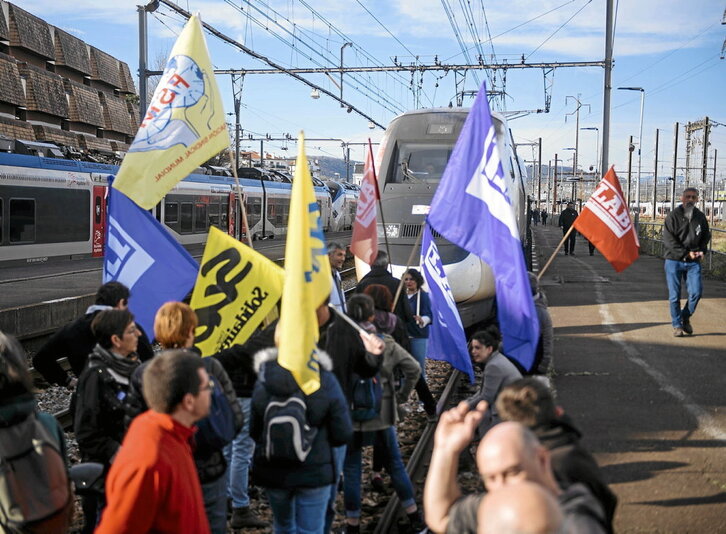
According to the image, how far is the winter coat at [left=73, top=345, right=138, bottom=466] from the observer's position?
14.2 ft

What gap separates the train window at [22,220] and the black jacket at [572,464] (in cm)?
1819

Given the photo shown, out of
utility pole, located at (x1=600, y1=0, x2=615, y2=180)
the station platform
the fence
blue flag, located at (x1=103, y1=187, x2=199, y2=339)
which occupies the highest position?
utility pole, located at (x1=600, y1=0, x2=615, y2=180)

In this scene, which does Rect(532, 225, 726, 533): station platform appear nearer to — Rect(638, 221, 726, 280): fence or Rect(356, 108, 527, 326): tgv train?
Rect(356, 108, 527, 326): tgv train

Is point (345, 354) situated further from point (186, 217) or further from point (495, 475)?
point (186, 217)

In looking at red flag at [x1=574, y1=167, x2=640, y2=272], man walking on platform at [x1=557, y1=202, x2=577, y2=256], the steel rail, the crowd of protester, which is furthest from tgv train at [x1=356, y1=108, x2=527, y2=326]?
man walking on platform at [x1=557, y1=202, x2=577, y2=256]

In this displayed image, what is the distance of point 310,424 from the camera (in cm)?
416

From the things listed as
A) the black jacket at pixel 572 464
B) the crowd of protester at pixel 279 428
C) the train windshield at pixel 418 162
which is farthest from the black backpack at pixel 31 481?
the train windshield at pixel 418 162

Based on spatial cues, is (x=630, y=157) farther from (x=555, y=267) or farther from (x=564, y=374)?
(x=564, y=374)

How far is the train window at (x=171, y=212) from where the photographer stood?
89.0 ft

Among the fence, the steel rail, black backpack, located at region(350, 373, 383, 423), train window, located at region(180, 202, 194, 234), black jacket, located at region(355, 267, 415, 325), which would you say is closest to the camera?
black backpack, located at region(350, 373, 383, 423)

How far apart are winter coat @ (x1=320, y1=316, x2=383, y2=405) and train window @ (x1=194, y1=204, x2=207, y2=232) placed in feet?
82.4

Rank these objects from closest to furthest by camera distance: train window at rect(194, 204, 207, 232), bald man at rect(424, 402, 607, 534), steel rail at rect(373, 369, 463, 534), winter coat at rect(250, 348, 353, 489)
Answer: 1. bald man at rect(424, 402, 607, 534)
2. winter coat at rect(250, 348, 353, 489)
3. steel rail at rect(373, 369, 463, 534)
4. train window at rect(194, 204, 207, 232)

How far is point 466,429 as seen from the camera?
3.02 meters

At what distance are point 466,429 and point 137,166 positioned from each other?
12.4ft
